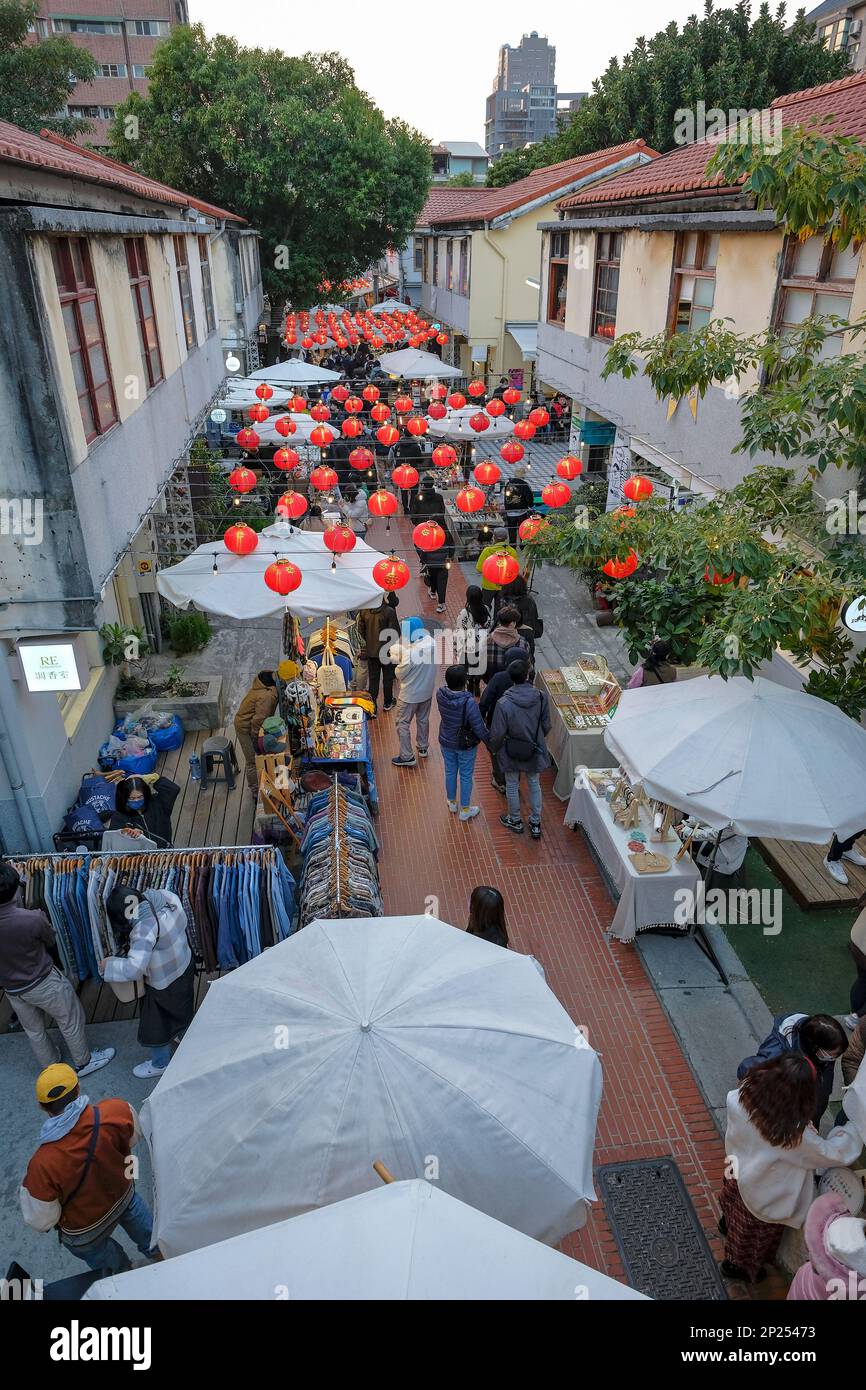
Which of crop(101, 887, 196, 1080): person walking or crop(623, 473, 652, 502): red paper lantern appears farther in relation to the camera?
crop(623, 473, 652, 502): red paper lantern

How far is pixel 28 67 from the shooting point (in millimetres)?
23453

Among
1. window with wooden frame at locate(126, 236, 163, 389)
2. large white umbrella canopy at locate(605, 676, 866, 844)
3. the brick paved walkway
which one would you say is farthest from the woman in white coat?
window with wooden frame at locate(126, 236, 163, 389)

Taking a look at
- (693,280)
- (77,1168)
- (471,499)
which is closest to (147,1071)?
(77,1168)

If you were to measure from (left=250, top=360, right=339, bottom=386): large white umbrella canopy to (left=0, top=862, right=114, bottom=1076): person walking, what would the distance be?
18.0 m

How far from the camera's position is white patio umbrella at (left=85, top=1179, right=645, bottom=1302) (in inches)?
112

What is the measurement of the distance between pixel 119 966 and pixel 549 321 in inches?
734

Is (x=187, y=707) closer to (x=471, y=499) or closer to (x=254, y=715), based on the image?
(x=254, y=715)

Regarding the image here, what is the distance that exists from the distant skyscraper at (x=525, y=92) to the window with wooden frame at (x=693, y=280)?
180 meters

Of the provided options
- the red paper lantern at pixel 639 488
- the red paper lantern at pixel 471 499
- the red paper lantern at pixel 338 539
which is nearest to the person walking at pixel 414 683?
the red paper lantern at pixel 338 539

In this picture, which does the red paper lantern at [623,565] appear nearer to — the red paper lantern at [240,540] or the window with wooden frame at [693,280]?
the red paper lantern at [240,540]

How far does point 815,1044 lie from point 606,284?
1484 centimetres

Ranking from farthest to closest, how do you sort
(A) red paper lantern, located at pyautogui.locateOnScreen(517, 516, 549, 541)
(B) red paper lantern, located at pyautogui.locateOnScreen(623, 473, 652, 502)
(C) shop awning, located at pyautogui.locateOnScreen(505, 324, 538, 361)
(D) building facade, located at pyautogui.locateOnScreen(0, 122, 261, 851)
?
(C) shop awning, located at pyautogui.locateOnScreen(505, 324, 538, 361) < (B) red paper lantern, located at pyautogui.locateOnScreen(623, 473, 652, 502) < (A) red paper lantern, located at pyautogui.locateOnScreen(517, 516, 549, 541) < (D) building facade, located at pyautogui.locateOnScreen(0, 122, 261, 851)

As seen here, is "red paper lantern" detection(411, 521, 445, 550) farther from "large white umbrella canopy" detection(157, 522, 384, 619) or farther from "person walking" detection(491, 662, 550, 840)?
"person walking" detection(491, 662, 550, 840)

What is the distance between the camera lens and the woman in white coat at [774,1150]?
4.17 metres
